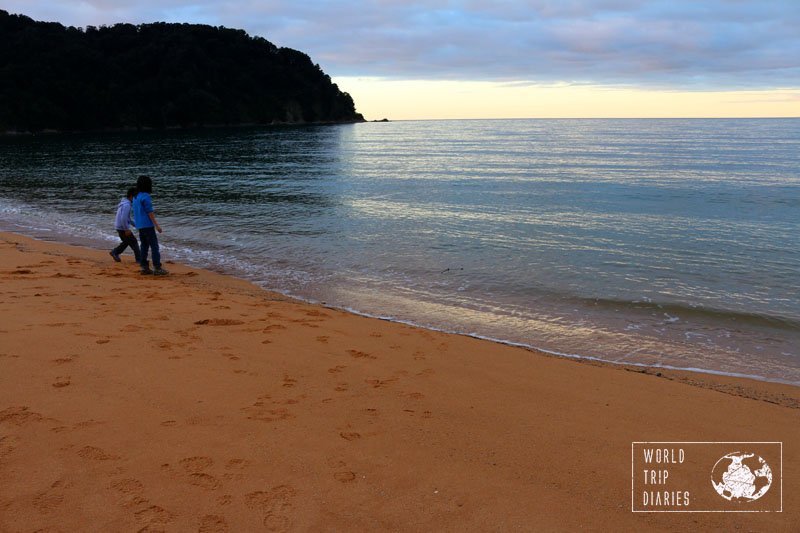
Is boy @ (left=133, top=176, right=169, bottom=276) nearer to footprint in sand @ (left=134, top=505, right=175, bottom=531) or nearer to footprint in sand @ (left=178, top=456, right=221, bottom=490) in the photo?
footprint in sand @ (left=178, top=456, right=221, bottom=490)

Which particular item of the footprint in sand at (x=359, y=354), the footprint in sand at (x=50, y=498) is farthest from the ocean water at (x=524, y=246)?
the footprint in sand at (x=50, y=498)

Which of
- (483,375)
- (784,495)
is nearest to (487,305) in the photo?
(483,375)

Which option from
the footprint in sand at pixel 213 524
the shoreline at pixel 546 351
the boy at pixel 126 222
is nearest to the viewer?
the footprint in sand at pixel 213 524

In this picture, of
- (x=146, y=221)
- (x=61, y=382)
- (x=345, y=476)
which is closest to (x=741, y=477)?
(x=345, y=476)

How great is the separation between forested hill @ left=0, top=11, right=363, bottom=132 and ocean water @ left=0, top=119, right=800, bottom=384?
81.0 metres

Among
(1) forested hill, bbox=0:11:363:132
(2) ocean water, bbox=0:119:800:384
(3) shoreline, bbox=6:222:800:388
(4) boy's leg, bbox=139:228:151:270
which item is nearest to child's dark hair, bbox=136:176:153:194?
(4) boy's leg, bbox=139:228:151:270

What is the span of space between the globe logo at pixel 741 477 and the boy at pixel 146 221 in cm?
962

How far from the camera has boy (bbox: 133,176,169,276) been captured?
10203 millimetres

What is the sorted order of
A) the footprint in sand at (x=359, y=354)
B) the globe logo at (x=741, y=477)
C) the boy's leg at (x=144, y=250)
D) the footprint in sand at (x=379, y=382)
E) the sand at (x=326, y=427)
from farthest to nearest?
the boy's leg at (x=144, y=250), the footprint in sand at (x=359, y=354), the footprint in sand at (x=379, y=382), the globe logo at (x=741, y=477), the sand at (x=326, y=427)

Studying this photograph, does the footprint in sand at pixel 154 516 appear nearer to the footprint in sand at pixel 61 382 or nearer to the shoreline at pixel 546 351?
the footprint in sand at pixel 61 382

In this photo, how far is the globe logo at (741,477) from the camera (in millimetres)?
3564

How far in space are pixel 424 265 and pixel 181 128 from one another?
122m

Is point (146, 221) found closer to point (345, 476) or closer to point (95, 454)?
point (95, 454)

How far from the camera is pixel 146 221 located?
10461 mm
